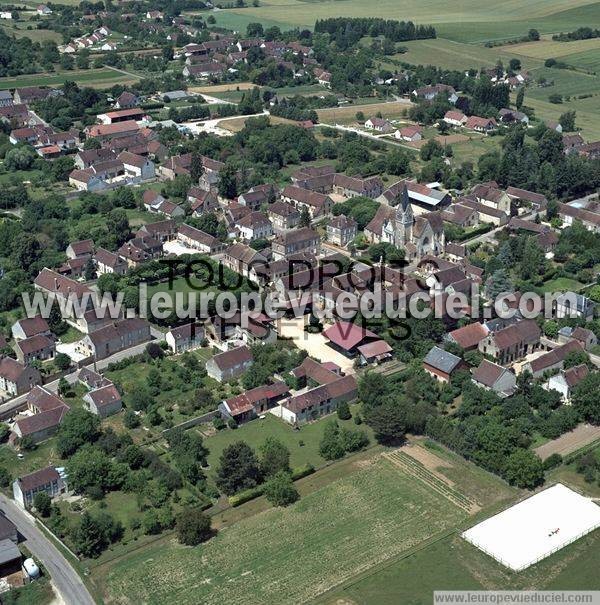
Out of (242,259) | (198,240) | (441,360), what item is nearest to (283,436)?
(441,360)

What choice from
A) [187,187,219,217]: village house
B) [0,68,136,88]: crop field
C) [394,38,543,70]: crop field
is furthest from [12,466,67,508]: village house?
[394,38,543,70]: crop field

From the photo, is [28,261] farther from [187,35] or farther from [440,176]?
[187,35]

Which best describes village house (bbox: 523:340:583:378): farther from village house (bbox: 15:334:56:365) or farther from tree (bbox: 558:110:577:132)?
tree (bbox: 558:110:577:132)

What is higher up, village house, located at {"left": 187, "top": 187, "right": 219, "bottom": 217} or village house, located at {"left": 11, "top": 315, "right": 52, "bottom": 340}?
village house, located at {"left": 187, "top": 187, "right": 219, "bottom": 217}

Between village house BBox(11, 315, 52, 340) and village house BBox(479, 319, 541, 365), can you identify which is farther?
village house BBox(11, 315, 52, 340)

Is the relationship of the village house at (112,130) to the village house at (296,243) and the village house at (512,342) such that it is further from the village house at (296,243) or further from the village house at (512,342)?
the village house at (512,342)

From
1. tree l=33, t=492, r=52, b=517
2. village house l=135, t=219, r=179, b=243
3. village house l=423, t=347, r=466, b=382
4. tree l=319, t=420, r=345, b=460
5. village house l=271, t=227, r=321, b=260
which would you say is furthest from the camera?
village house l=135, t=219, r=179, b=243
